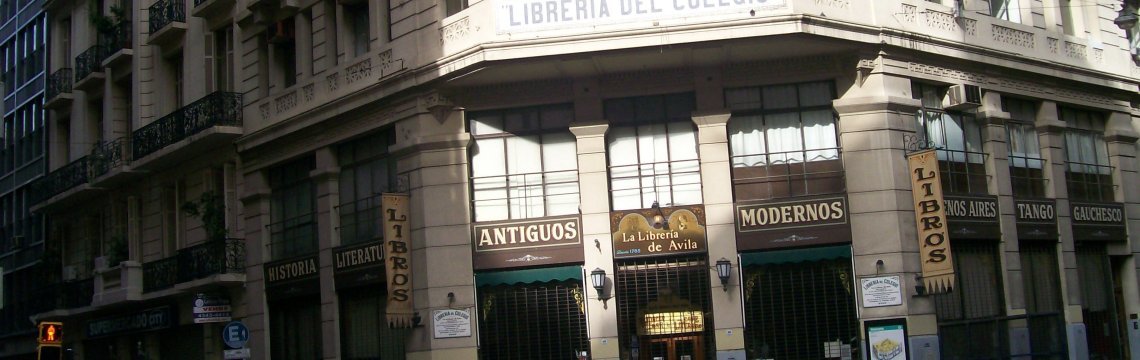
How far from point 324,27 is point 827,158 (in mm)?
12080

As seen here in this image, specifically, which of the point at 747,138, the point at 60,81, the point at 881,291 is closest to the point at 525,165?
the point at 747,138

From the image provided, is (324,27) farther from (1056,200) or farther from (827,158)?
(1056,200)

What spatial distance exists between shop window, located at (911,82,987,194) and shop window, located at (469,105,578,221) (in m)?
7.28

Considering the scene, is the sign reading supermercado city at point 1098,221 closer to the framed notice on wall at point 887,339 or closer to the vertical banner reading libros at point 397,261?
the framed notice on wall at point 887,339

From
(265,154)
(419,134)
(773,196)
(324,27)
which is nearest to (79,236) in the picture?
(265,154)

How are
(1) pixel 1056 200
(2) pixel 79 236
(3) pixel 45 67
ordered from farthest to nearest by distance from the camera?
1. (3) pixel 45 67
2. (2) pixel 79 236
3. (1) pixel 1056 200

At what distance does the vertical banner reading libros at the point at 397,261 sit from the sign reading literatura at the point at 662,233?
4358mm

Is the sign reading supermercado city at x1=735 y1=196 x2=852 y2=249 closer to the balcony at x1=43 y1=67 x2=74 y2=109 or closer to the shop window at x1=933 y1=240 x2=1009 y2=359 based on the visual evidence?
the shop window at x1=933 y1=240 x2=1009 y2=359

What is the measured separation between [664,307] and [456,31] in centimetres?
693

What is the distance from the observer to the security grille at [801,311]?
22.8m

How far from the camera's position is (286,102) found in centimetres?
2827

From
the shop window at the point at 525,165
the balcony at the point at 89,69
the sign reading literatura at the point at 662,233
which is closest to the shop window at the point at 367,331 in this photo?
the shop window at the point at 525,165

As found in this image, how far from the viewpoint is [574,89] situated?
23.9 m

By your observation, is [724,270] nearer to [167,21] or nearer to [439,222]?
[439,222]
